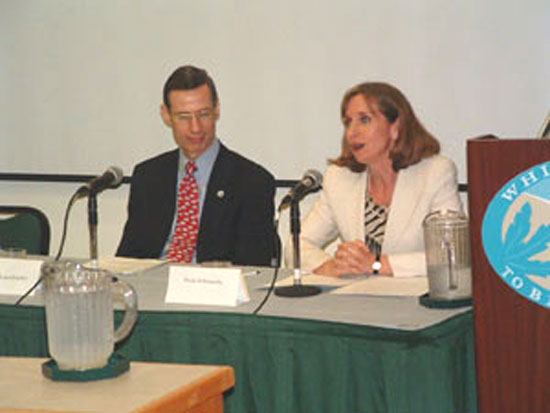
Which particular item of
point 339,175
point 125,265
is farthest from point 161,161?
point 339,175

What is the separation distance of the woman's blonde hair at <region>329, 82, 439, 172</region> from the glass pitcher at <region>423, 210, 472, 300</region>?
83 centimetres

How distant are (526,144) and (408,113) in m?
1.78

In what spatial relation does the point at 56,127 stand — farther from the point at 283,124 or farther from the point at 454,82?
the point at 454,82

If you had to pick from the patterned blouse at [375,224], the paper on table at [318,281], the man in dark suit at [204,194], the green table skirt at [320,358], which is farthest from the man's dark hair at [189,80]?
the green table skirt at [320,358]

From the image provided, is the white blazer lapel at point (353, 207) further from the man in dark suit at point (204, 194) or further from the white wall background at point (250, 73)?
the white wall background at point (250, 73)

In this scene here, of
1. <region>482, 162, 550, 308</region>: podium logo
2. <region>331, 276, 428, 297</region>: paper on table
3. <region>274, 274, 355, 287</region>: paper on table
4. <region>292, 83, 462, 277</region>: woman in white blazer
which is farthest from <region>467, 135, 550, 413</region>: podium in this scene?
<region>292, 83, 462, 277</region>: woman in white blazer

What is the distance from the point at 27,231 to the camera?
4938mm

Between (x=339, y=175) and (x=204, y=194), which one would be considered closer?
(x=339, y=175)

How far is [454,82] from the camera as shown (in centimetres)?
484

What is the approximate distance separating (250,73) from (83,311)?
337 centimetres

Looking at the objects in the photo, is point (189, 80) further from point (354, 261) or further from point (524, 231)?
point (524, 231)

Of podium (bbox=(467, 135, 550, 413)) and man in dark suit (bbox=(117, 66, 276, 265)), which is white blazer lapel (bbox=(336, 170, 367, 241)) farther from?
podium (bbox=(467, 135, 550, 413))

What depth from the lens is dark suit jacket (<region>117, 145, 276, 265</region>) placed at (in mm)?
4223

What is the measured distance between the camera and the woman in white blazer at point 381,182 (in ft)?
12.5
